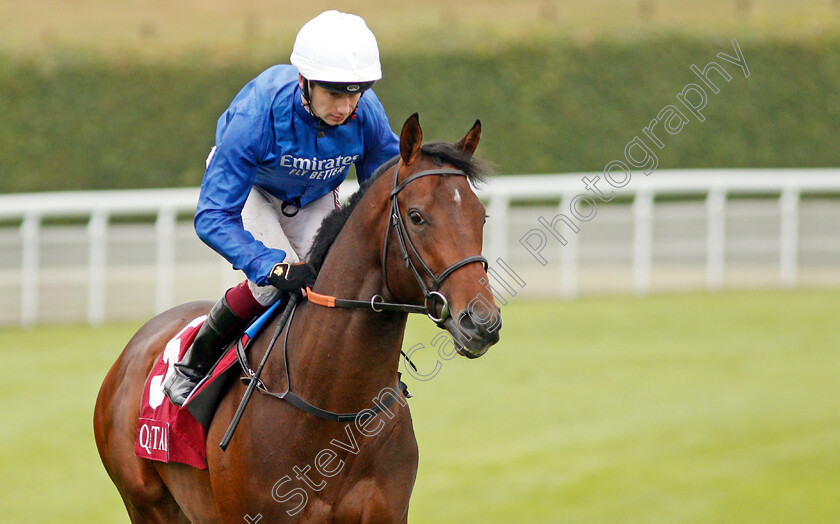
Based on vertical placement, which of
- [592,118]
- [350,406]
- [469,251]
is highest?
[592,118]

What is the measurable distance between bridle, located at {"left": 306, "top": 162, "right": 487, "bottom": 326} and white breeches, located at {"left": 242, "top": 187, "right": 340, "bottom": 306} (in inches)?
18.2

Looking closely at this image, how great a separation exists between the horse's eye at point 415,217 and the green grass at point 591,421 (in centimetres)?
324

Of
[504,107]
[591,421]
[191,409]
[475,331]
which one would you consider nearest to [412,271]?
[475,331]

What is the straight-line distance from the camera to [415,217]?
9.23 ft

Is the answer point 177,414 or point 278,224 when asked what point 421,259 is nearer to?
point 278,224

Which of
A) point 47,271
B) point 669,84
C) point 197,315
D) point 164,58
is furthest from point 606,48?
point 197,315

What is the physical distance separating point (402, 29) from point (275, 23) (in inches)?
97.7

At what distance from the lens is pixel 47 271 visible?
10734 millimetres

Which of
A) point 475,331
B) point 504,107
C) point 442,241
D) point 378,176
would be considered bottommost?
point 475,331

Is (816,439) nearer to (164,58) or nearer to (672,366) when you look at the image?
(672,366)

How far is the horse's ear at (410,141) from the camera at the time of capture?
9.38ft

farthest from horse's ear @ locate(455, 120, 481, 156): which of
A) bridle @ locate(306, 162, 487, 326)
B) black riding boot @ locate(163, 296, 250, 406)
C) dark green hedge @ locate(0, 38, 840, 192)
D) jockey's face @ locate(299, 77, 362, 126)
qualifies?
dark green hedge @ locate(0, 38, 840, 192)

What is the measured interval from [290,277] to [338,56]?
0.63m

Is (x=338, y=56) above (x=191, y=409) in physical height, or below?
above
